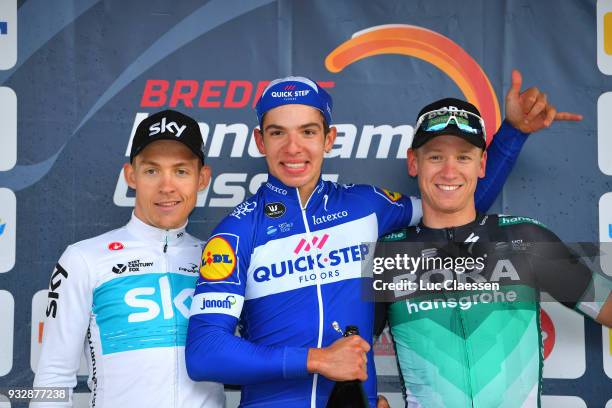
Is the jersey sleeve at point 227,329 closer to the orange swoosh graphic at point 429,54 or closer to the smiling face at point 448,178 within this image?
the smiling face at point 448,178

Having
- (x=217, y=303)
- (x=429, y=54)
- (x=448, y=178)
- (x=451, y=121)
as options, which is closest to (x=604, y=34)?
(x=429, y=54)

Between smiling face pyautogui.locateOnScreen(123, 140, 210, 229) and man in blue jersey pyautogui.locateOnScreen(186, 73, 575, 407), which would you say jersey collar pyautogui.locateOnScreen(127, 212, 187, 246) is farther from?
man in blue jersey pyautogui.locateOnScreen(186, 73, 575, 407)

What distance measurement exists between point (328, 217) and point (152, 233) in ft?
2.08

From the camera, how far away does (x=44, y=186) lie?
2.80 m

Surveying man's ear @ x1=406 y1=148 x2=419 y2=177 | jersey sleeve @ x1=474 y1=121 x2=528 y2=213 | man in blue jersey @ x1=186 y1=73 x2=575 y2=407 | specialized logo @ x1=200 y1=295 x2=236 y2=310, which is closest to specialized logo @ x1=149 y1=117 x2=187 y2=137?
man in blue jersey @ x1=186 y1=73 x2=575 y2=407

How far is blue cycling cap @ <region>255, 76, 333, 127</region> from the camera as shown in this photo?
2.16 m

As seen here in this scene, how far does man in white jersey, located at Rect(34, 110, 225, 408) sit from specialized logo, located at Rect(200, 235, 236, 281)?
0.22 m

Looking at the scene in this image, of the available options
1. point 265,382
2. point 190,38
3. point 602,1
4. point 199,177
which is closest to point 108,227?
point 199,177

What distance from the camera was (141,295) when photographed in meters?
2.17

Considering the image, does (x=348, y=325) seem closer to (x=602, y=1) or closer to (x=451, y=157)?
(x=451, y=157)

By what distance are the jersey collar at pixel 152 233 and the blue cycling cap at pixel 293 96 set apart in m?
0.53

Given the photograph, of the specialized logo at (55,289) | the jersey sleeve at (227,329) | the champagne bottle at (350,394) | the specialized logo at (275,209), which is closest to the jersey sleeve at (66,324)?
the specialized logo at (55,289)

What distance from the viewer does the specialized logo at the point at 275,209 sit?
2.16 metres

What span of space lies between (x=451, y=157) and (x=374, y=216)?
0.33 metres
